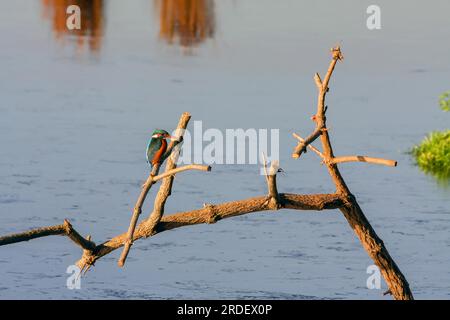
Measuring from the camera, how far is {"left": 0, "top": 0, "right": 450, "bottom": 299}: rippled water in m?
11.7

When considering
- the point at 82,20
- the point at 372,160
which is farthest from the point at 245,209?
the point at 82,20

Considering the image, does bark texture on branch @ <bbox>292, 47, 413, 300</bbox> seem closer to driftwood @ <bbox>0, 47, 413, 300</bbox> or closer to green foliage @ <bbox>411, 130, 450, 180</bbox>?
driftwood @ <bbox>0, 47, 413, 300</bbox>

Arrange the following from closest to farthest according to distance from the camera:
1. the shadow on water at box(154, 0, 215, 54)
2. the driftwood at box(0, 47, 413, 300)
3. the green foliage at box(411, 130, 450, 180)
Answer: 1. the driftwood at box(0, 47, 413, 300)
2. the green foliage at box(411, 130, 450, 180)
3. the shadow on water at box(154, 0, 215, 54)

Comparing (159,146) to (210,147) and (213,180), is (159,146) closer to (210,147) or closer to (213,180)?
(213,180)

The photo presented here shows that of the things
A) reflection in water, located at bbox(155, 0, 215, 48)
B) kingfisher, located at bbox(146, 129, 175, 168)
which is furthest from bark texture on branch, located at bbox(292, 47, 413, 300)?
reflection in water, located at bbox(155, 0, 215, 48)

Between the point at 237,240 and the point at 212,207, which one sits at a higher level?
the point at 212,207

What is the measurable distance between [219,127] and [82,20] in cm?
900

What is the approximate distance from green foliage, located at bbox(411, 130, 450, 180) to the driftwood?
7.42m

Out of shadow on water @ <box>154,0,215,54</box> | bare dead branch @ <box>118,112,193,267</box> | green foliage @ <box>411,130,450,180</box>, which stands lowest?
green foliage @ <box>411,130,450,180</box>

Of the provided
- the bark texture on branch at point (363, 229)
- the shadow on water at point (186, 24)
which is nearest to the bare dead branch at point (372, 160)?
the bark texture on branch at point (363, 229)

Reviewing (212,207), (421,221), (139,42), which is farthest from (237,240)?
(139,42)

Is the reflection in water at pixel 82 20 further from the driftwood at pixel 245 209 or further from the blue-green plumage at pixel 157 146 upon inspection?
the blue-green plumage at pixel 157 146

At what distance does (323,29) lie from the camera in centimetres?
2372
